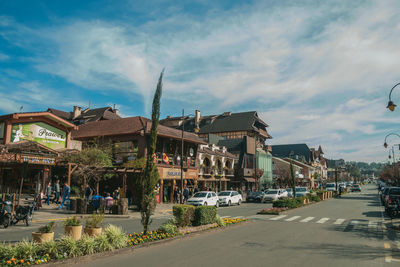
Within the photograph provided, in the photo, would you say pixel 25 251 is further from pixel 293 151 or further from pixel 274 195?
pixel 293 151

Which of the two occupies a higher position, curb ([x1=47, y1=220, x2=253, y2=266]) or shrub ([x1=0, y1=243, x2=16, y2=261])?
shrub ([x1=0, y1=243, x2=16, y2=261])

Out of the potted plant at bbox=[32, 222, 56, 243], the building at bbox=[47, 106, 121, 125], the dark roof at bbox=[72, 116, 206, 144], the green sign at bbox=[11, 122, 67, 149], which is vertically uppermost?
the building at bbox=[47, 106, 121, 125]

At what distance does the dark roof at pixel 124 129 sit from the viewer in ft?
102

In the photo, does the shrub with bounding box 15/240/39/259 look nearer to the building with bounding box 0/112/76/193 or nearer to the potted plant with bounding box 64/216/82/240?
the potted plant with bounding box 64/216/82/240

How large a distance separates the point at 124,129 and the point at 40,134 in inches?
325

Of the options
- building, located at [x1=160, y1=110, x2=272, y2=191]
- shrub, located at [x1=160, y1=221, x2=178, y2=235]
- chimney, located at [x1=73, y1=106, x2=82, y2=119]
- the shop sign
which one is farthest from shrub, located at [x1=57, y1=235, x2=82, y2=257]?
chimney, located at [x1=73, y1=106, x2=82, y2=119]

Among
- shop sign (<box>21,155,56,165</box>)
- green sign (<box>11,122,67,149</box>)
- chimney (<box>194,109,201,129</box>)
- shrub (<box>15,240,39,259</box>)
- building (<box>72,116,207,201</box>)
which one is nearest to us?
shrub (<box>15,240,39,259</box>)

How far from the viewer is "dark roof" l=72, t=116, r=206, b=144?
31180 mm

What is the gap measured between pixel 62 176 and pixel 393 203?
89.5 feet

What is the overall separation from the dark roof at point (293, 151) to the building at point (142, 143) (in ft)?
241

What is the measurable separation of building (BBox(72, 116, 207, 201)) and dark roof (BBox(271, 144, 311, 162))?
2889 inches

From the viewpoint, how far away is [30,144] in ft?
69.7

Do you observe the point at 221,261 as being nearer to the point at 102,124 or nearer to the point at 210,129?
the point at 102,124

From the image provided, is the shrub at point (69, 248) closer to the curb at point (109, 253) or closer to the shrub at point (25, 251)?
the curb at point (109, 253)
